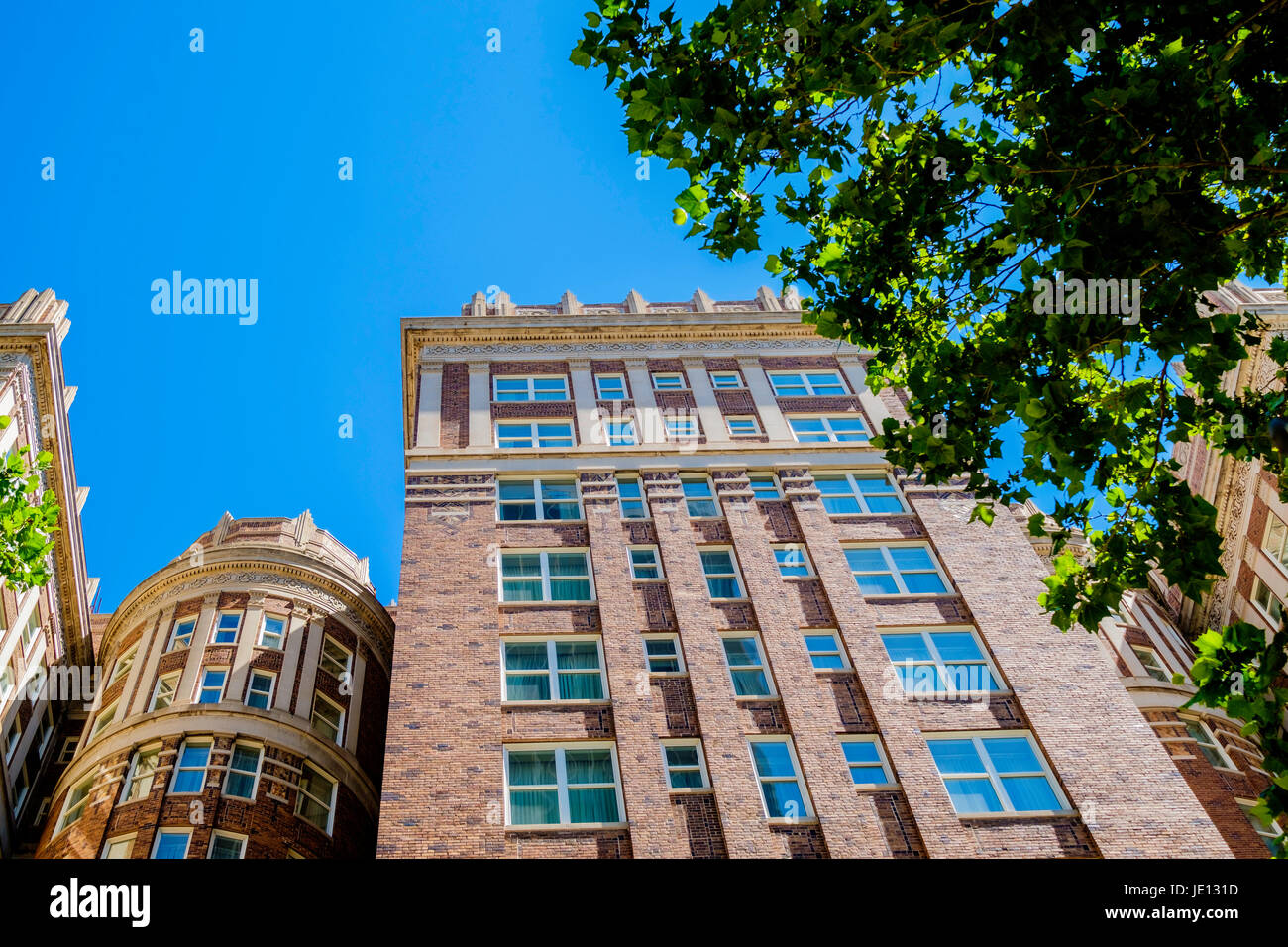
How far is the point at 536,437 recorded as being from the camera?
118 ft

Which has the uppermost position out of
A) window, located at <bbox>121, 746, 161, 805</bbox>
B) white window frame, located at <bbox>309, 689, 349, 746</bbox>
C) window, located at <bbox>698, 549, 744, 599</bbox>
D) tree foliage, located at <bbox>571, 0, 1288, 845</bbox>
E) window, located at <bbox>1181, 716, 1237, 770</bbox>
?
window, located at <bbox>698, 549, 744, 599</bbox>

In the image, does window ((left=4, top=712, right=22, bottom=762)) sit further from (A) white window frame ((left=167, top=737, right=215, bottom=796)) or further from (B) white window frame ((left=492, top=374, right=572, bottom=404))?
(B) white window frame ((left=492, top=374, right=572, bottom=404))

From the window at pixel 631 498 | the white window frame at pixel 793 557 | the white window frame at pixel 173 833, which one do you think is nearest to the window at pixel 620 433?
the window at pixel 631 498

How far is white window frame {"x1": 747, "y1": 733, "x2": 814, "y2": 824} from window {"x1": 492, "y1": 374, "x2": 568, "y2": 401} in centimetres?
1662

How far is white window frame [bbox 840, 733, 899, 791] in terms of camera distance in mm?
23869

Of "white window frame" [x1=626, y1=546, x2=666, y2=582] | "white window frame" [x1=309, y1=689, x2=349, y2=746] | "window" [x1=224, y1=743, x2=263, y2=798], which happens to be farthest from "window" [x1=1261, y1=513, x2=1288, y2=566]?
"window" [x1=224, y1=743, x2=263, y2=798]

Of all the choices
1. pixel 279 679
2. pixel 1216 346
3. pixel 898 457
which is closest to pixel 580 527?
pixel 279 679

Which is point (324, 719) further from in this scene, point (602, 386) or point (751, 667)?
point (602, 386)

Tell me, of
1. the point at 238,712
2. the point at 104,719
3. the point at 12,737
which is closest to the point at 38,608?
the point at 12,737

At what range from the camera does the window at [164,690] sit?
96.1ft

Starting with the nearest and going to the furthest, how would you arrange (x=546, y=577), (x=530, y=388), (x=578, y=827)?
(x=578, y=827)
(x=546, y=577)
(x=530, y=388)

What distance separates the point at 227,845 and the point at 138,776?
3.63 m
